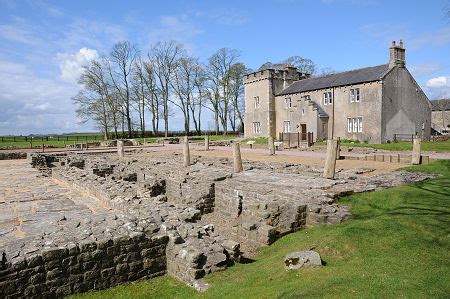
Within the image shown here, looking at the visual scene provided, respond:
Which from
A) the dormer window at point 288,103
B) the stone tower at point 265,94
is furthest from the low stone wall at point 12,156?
the dormer window at point 288,103

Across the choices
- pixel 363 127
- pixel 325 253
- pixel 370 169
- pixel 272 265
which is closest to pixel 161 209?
pixel 272 265

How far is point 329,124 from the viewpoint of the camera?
43.0 meters

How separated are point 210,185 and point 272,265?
7329 mm

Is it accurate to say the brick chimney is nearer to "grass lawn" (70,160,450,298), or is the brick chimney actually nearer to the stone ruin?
the stone ruin

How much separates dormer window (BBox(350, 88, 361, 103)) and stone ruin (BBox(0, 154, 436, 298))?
82.9 ft

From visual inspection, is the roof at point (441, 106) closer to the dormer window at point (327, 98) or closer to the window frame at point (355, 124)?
the dormer window at point (327, 98)

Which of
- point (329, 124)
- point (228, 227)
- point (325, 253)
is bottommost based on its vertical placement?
point (228, 227)

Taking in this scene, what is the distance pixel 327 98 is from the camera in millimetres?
43031

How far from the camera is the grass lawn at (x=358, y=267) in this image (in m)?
5.25

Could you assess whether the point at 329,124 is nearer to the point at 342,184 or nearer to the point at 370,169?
the point at 370,169

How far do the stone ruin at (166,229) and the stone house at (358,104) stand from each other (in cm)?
2390

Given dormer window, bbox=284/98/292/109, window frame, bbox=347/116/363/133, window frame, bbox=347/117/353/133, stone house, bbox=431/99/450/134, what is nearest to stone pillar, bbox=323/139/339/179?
window frame, bbox=347/116/363/133

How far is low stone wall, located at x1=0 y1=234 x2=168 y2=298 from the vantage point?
6.23 meters

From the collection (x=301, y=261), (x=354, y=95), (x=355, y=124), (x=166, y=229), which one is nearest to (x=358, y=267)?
(x=301, y=261)
